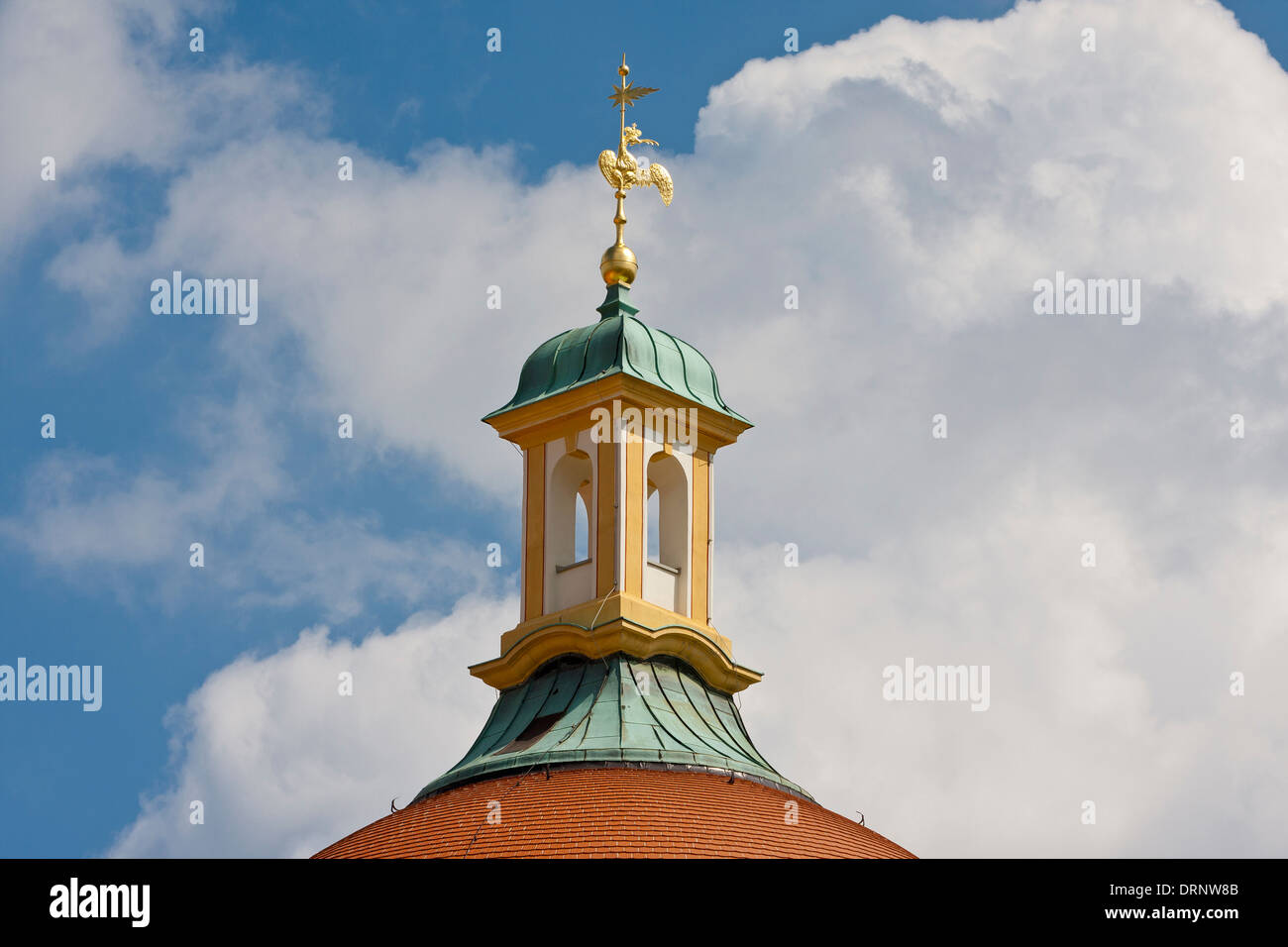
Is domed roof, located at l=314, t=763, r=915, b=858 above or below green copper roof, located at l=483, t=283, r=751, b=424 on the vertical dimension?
below

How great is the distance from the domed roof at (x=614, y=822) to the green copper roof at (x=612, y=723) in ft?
1.39

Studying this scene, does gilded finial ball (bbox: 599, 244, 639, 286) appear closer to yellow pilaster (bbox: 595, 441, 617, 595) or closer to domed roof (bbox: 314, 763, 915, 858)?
yellow pilaster (bbox: 595, 441, 617, 595)

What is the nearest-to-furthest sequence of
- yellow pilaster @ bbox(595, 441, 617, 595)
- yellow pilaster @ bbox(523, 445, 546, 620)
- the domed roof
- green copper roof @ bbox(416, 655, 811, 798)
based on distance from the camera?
the domed roof, green copper roof @ bbox(416, 655, 811, 798), yellow pilaster @ bbox(595, 441, 617, 595), yellow pilaster @ bbox(523, 445, 546, 620)

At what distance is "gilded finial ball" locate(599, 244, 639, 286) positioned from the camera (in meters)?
68.8

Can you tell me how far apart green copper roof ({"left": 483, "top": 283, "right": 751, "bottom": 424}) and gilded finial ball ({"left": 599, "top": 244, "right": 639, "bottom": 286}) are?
0.23 meters

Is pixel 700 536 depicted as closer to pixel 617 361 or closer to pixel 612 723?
pixel 617 361

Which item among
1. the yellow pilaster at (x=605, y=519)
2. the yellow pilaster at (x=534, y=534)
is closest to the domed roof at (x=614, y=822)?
the yellow pilaster at (x=605, y=519)

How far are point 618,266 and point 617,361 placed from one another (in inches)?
150

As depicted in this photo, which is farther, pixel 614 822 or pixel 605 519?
pixel 605 519

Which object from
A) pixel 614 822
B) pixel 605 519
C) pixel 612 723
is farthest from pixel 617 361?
pixel 614 822

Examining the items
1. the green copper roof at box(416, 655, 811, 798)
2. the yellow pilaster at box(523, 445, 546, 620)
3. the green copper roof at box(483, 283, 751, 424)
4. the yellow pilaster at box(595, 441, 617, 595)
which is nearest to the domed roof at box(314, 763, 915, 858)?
the green copper roof at box(416, 655, 811, 798)

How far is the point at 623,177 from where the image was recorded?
69.4m
